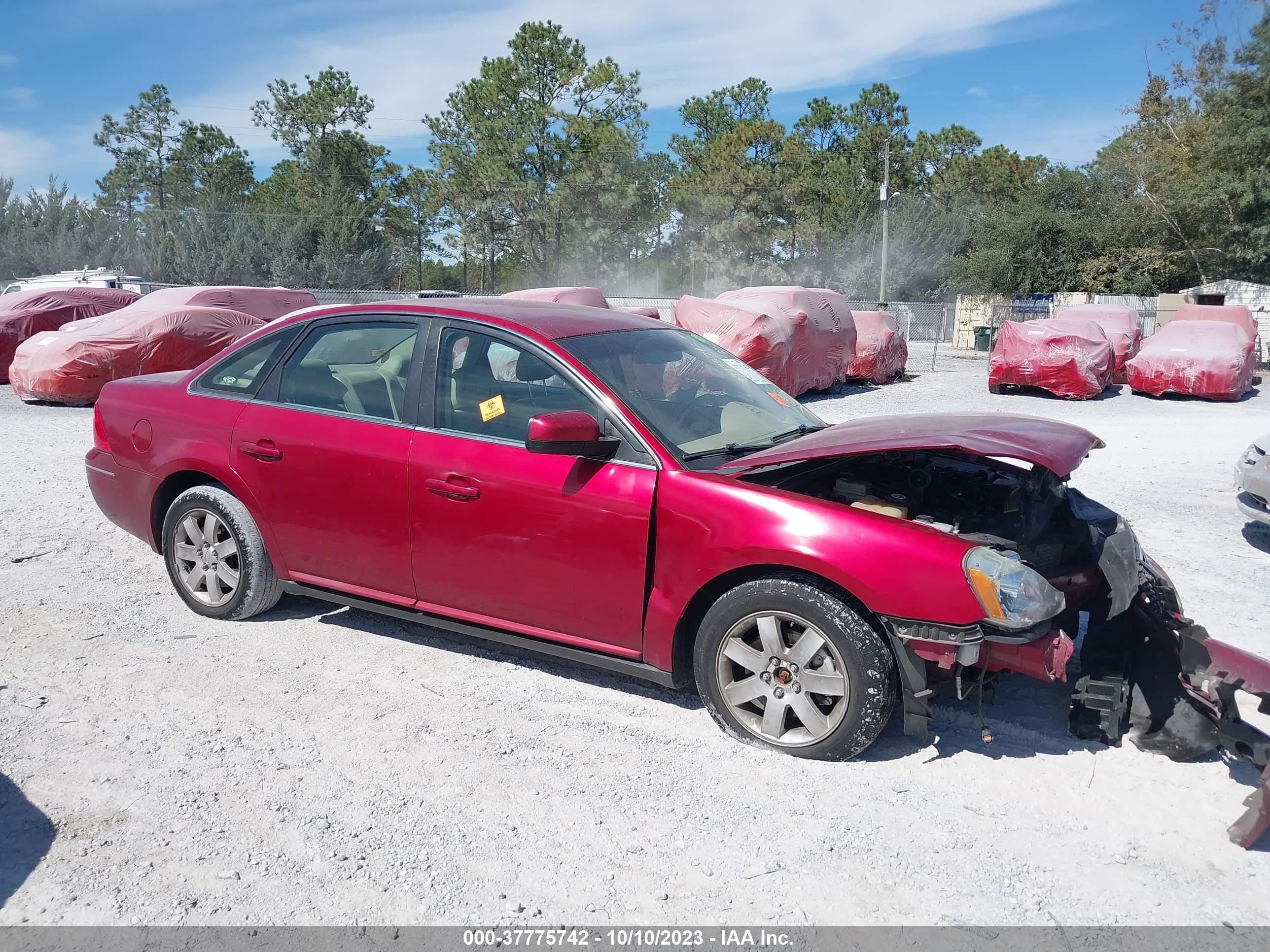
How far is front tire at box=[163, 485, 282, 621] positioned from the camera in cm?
471

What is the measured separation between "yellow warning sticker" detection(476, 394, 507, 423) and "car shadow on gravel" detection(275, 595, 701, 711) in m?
1.05

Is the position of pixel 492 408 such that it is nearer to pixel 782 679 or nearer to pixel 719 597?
pixel 719 597

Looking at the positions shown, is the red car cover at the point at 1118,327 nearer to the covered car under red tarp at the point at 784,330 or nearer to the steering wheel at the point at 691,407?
the covered car under red tarp at the point at 784,330

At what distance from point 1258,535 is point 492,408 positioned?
20.2 ft

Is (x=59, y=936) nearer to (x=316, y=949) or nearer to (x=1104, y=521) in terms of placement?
(x=316, y=949)

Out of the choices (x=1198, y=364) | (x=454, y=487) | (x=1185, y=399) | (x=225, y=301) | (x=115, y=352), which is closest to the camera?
(x=454, y=487)

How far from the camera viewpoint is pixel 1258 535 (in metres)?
7.20

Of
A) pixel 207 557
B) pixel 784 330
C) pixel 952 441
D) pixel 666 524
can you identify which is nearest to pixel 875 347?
pixel 784 330

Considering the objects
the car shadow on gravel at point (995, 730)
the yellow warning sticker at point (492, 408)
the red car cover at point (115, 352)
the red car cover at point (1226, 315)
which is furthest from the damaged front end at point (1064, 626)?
the red car cover at point (1226, 315)

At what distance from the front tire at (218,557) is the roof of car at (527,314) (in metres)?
1.05

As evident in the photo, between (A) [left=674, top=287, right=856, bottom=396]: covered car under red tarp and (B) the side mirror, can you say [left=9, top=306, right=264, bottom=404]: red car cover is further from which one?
(B) the side mirror

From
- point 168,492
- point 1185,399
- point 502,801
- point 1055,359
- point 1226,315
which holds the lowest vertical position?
point 502,801

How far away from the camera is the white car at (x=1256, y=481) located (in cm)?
656

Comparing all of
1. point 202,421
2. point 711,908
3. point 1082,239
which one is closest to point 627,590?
point 711,908
